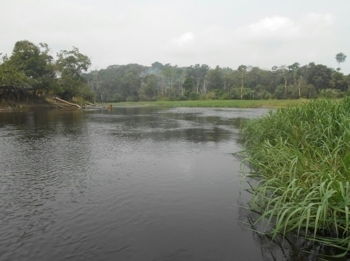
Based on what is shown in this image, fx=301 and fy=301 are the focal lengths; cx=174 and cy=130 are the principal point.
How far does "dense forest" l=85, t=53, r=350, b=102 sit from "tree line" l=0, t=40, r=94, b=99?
116 feet

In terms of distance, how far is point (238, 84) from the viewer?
9156 cm

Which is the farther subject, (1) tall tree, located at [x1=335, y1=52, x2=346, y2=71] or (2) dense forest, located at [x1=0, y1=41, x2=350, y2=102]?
(1) tall tree, located at [x1=335, y1=52, x2=346, y2=71]

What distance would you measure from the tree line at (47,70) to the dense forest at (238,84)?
35.2 meters

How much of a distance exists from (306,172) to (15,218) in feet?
22.3

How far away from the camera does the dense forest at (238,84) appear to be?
71.2 m

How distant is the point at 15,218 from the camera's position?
7195mm

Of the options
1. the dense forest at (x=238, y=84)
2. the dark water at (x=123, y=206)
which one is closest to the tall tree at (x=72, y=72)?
the dense forest at (x=238, y=84)

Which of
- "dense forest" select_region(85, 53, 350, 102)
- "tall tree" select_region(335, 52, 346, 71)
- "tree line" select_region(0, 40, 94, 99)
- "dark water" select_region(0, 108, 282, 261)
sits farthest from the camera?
"tall tree" select_region(335, 52, 346, 71)

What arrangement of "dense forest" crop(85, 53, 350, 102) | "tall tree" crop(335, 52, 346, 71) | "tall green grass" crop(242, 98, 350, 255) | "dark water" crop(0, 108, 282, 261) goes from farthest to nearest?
"tall tree" crop(335, 52, 346, 71), "dense forest" crop(85, 53, 350, 102), "dark water" crop(0, 108, 282, 261), "tall green grass" crop(242, 98, 350, 255)

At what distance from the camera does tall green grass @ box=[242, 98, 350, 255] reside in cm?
522

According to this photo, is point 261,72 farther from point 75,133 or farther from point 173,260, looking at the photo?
point 173,260

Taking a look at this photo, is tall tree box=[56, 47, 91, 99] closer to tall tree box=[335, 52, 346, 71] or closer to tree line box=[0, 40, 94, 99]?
tree line box=[0, 40, 94, 99]

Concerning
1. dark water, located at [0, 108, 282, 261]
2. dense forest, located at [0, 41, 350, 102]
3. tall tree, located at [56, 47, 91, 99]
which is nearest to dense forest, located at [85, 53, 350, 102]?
dense forest, located at [0, 41, 350, 102]

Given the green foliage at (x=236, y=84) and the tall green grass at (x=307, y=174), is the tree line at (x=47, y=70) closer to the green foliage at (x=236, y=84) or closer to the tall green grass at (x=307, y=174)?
the green foliage at (x=236, y=84)
